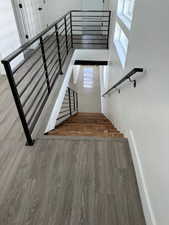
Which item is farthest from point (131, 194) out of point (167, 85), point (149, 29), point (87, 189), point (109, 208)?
point (149, 29)

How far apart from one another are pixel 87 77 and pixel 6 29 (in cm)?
499

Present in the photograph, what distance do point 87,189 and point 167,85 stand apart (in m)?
1.04

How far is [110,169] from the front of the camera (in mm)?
1485

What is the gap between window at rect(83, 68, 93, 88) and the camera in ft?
23.8

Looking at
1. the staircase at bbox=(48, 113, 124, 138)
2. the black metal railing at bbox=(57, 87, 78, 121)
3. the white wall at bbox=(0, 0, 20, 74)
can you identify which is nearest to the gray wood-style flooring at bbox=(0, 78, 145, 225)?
the staircase at bbox=(48, 113, 124, 138)

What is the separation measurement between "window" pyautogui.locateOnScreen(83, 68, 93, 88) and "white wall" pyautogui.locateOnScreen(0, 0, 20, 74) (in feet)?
13.8

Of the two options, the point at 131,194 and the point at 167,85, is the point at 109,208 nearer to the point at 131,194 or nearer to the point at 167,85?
the point at 131,194

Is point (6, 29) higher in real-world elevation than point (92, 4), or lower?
lower

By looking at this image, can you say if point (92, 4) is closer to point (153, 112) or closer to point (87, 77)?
point (87, 77)

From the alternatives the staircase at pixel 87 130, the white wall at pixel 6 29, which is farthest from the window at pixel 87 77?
the white wall at pixel 6 29

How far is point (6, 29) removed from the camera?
3.10 meters

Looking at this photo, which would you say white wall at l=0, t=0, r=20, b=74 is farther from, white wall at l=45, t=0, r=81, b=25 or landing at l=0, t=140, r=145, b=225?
white wall at l=45, t=0, r=81, b=25

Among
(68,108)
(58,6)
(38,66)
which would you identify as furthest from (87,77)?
(38,66)

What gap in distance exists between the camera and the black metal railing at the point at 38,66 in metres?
1.40
